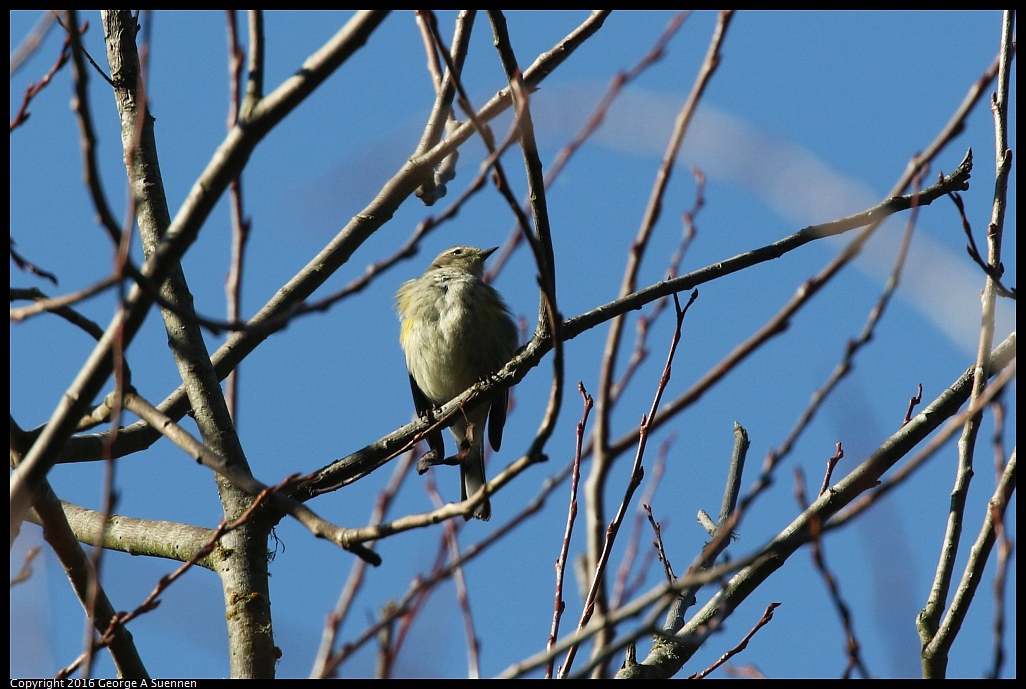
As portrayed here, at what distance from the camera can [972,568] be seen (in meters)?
2.98

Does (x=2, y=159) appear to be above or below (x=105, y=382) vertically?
above

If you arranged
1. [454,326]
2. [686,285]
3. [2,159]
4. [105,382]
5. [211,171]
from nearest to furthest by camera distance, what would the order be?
[211,171] → [105,382] → [2,159] → [686,285] → [454,326]

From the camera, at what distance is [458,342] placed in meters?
7.52

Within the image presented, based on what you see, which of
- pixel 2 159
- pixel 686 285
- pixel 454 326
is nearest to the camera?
pixel 2 159

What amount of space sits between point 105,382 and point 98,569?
0.46 meters

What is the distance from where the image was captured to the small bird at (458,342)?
751 centimetres

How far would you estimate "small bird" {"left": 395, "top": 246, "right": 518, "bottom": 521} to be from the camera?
7508mm

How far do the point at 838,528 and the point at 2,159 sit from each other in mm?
2746

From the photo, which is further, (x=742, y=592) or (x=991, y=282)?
(x=742, y=592)

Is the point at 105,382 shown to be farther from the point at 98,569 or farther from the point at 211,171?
the point at 211,171

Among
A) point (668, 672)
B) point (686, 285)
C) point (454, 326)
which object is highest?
point (454, 326)

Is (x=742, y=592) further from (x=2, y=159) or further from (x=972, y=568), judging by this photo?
(x=2, y=159)
